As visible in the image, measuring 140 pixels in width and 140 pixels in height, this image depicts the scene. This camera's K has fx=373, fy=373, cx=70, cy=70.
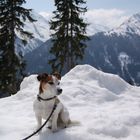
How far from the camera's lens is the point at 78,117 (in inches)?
381

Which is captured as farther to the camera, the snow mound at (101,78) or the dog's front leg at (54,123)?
the snow mound at (101,78)

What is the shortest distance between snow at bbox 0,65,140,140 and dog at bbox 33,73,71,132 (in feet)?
0.80

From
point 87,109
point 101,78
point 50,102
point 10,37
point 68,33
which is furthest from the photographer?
point 68,33

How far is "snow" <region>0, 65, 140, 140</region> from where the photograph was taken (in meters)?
8.04

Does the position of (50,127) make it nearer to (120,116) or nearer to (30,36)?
(120,116)

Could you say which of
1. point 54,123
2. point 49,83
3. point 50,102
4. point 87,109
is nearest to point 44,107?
→ point 50,102

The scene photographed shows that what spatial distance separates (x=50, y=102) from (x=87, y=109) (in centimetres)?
311

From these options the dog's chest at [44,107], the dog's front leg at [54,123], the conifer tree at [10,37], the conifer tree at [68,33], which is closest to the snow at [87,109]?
the dog's front leg at [54,123]

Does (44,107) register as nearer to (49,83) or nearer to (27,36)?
(49,83)

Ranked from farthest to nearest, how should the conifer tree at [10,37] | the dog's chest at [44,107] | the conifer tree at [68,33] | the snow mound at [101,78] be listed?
the conifer tree at [68,33] < the conifer tree at [10,37] < the snow mound at [101,78] < the dog's chest at [44,107]

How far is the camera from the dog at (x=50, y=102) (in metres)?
7.51

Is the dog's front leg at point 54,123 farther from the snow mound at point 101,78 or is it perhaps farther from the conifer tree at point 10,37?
the conifer tree at point 10,37

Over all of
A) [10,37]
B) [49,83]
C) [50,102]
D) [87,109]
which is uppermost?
[10,37]

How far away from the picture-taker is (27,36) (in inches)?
1220
